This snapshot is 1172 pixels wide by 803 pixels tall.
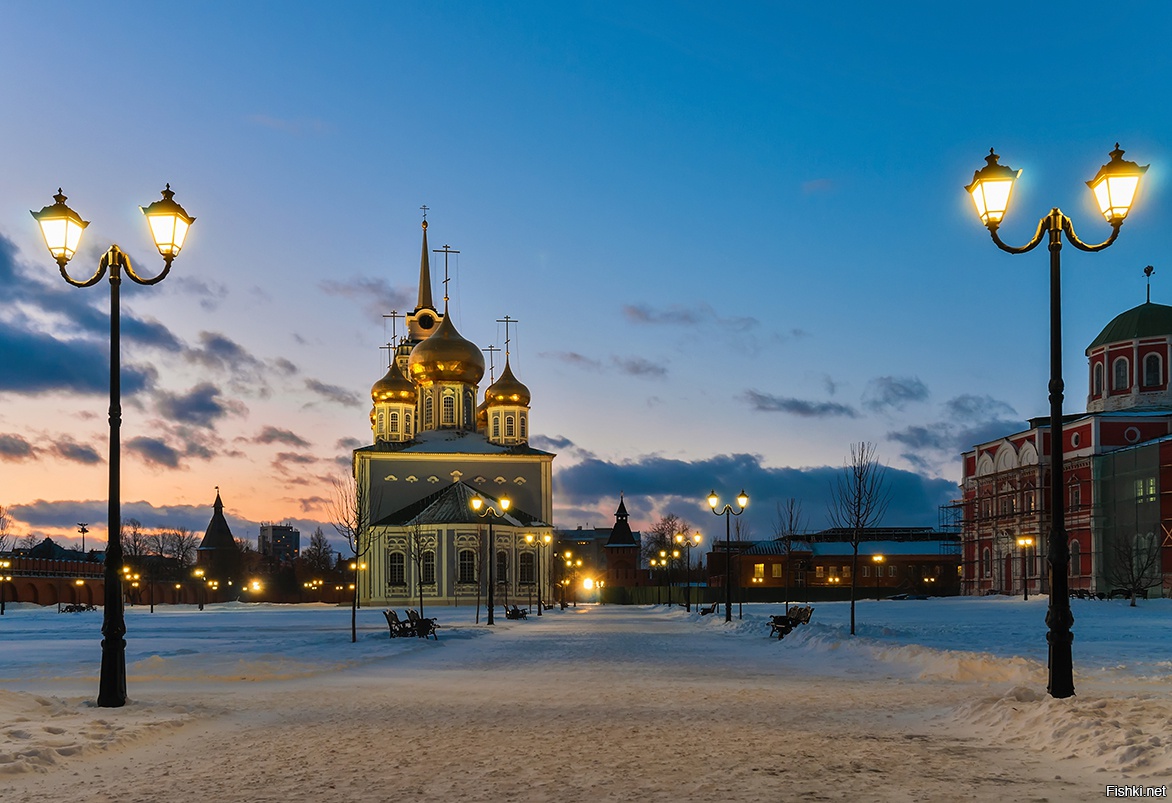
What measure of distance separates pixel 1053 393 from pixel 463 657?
13551mm

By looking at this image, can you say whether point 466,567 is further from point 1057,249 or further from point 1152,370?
point 1057,249

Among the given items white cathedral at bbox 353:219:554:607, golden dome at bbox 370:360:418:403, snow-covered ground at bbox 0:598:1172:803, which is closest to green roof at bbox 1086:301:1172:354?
white cathedral at bbox 353:219:554:607

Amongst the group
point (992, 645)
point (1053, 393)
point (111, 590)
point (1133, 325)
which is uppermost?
point (1133, 325)

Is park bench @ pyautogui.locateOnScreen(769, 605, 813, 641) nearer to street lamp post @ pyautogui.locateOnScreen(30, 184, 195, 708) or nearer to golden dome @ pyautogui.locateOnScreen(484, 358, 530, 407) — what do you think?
street lamp post @ pyautogui.locateOnScreen(30, 184, 195, 708)

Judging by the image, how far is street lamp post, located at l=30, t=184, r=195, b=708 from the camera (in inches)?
474

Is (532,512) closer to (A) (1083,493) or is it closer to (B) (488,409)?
(B) (488,409)

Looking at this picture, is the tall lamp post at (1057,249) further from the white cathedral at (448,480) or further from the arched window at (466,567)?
the arched window at (466,567)

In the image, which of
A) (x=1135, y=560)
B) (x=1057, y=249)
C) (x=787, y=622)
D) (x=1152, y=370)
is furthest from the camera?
(x=1152, y=370)

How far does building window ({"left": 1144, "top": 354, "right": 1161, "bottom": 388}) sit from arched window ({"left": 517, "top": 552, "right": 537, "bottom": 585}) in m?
40.0

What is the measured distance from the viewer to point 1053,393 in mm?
11977

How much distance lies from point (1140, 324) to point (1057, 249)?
6631 centimetres

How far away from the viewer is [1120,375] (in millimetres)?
71938

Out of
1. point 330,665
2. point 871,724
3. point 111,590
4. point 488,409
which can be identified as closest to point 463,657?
point 330,665

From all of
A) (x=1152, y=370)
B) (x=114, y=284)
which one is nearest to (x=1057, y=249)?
(x=114, y=284)
